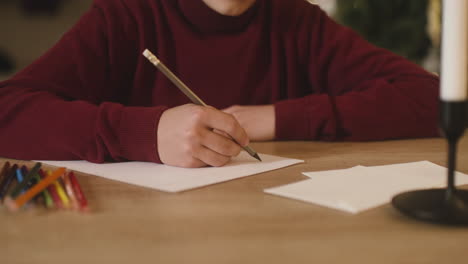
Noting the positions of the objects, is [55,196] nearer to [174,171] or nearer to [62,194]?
[62,194]

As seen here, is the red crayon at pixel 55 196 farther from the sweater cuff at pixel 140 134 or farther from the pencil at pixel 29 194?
the sweater cuff at pixel 140 134

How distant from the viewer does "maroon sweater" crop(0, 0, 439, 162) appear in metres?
0.94

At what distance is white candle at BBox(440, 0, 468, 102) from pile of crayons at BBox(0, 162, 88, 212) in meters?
0.41

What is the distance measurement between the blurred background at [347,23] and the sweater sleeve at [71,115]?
5.51 ft

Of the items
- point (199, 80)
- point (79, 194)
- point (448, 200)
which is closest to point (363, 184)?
point (448, 200)

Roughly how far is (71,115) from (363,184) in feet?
1.69

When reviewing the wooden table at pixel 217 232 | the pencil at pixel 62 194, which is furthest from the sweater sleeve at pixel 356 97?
the pencil at pixel 62 194

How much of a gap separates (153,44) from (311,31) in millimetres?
406

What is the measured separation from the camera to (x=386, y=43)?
116 inches

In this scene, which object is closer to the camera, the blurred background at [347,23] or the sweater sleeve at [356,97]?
the sweater sleeve at [356,97]

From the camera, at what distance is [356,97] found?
1.19 meters

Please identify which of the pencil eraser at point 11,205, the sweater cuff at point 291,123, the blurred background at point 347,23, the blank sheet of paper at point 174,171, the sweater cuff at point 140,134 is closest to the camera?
the pencil eraser at point 11,205

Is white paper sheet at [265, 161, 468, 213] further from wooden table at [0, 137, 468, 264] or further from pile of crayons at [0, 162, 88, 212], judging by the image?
pile of crayons at [0, 162, 88, 212]

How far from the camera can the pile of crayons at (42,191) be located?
63cm
